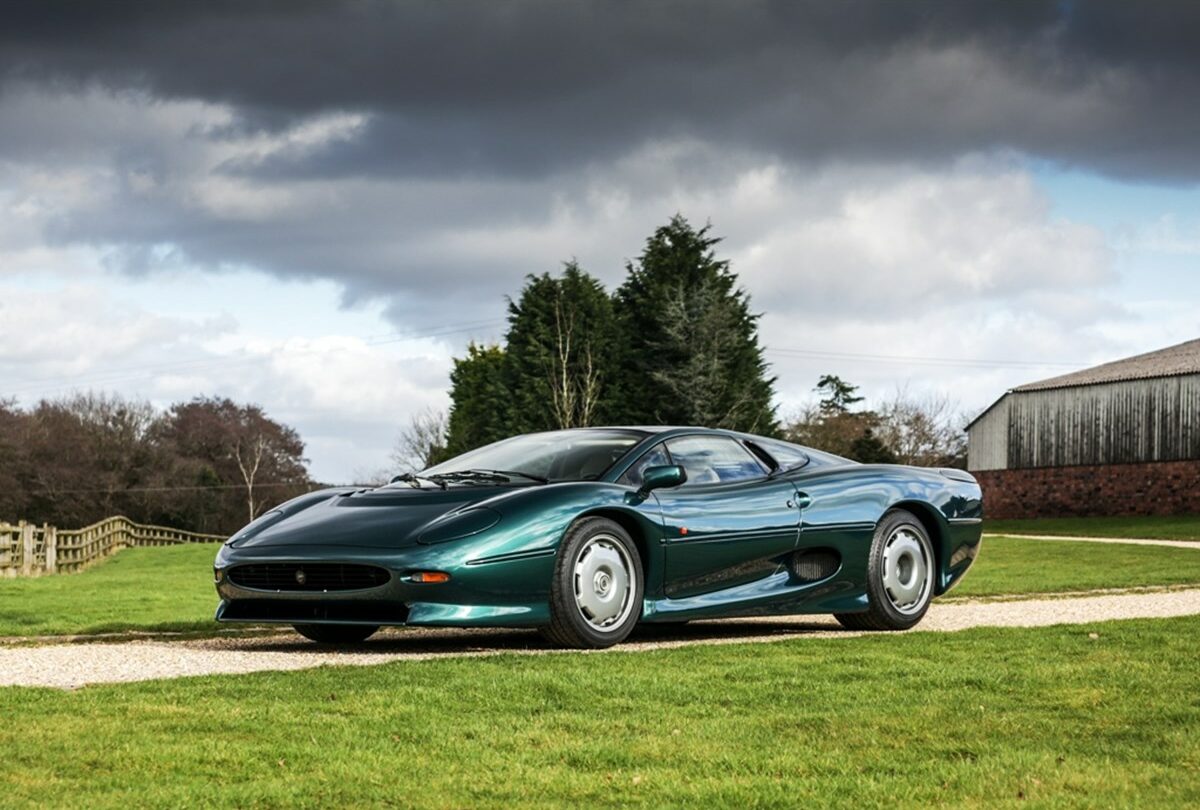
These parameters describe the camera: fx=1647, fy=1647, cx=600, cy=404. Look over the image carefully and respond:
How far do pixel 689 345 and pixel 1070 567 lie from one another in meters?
32.0

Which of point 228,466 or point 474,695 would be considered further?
point 228,466

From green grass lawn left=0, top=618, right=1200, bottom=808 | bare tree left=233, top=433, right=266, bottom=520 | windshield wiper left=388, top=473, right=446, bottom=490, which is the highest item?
bare tree left=233, top=433, right=266, bottom=520

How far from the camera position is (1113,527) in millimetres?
52375

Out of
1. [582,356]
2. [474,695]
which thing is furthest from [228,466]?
[474,695]

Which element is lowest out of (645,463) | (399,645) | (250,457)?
(399,645)

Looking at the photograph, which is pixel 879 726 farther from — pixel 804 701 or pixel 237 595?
pixel 237 595

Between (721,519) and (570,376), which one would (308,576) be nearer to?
(721,519)

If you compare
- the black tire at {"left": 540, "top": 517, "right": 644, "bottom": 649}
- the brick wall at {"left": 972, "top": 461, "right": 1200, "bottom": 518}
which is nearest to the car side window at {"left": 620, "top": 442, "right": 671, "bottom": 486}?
the black tire at {"left": 540, "top": 517, "right": 644, "bottom": 649}

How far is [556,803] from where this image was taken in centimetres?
450

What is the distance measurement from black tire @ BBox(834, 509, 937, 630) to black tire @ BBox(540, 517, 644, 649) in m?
1.93

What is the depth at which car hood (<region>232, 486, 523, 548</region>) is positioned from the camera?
8680 mm

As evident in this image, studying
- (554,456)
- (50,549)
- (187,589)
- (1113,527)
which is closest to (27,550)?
(50,549)

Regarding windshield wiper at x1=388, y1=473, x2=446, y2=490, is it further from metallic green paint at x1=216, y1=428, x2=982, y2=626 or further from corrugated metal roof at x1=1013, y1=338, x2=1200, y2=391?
corrugated metal roof at x1=1013, y1=338, x2=1200, y2=391

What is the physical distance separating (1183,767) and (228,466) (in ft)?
280
